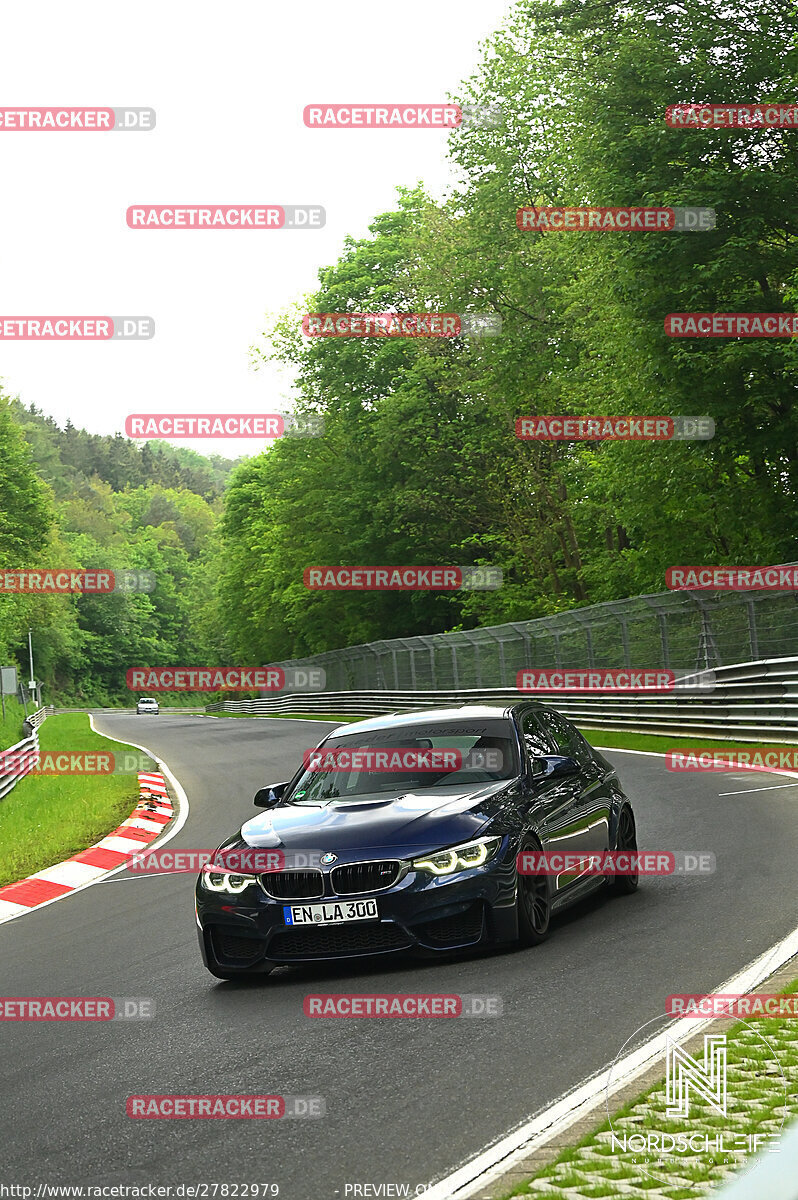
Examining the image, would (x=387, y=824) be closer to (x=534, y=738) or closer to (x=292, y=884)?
(x=292, y=884)

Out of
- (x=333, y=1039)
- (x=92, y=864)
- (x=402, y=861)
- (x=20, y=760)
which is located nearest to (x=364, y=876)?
(x=402, y=861)

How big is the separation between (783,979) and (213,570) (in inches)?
4911

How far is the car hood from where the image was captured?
7419 millimetres

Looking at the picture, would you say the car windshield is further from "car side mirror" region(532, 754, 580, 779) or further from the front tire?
the front tire

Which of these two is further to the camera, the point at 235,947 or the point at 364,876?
the point at 235,947

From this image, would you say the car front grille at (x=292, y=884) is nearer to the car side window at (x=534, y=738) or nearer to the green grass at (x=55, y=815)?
the car side window at (x=534, y=738)

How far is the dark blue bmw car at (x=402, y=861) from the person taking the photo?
7297mm

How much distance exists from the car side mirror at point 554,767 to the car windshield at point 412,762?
17cm

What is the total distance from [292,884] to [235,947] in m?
0.52

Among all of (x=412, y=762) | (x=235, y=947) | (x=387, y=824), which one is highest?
(x=412, y=762)

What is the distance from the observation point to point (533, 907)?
25.4ft

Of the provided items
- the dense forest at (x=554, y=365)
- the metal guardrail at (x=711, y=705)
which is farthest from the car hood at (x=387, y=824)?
the dense forest at (x=554, y=365)

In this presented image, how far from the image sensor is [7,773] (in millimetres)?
25438

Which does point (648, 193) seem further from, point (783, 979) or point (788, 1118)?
point (788, 1118)
